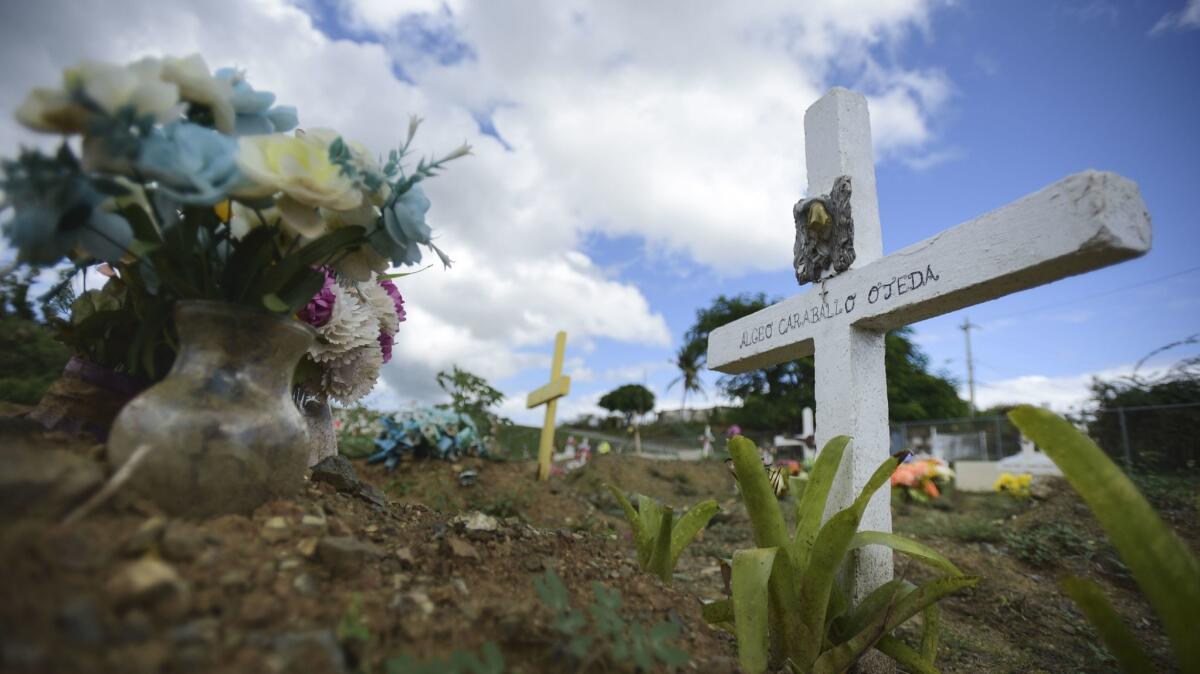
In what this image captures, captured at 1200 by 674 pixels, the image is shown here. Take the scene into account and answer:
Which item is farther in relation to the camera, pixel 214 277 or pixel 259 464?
pixel 214 277

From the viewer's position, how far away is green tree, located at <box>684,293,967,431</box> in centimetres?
2600

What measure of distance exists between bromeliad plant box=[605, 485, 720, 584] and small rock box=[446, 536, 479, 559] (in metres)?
0.71

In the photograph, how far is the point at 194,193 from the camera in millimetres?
1061

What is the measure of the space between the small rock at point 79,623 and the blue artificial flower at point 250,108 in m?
0.92

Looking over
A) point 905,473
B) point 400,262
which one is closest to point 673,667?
point 400,262

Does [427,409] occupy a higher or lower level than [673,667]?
higher

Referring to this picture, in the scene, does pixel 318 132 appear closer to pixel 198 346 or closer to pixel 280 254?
pixel 280 254

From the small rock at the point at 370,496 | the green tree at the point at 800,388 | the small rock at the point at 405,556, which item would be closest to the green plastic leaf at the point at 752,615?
the small rock at the point at 405,556

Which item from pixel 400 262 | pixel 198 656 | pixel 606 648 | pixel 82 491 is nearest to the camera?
pixel 198 656

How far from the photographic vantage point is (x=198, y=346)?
1.15 m

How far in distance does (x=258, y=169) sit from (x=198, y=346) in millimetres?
354

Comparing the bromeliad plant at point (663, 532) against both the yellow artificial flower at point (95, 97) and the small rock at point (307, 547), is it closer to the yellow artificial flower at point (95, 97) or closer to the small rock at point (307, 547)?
the small rock at point (307, 547)

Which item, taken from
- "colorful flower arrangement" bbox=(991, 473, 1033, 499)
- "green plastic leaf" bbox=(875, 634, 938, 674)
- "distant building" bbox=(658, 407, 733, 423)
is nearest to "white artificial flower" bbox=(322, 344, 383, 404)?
"green plastic leaf" bbox=(875, 634, 938, 674)

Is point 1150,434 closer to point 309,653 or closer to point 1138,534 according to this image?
point 1138,534
